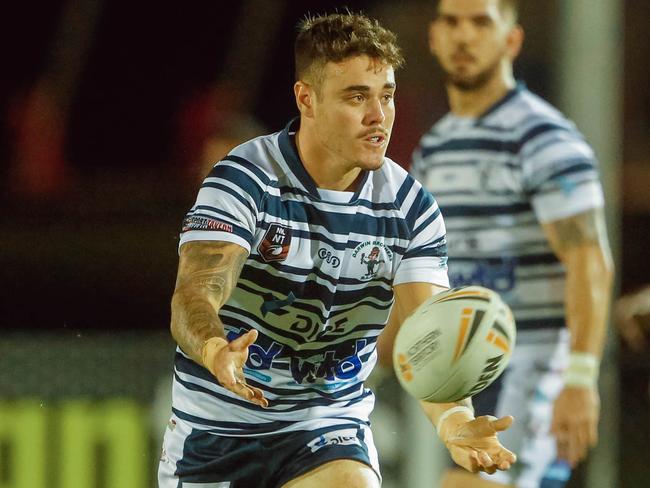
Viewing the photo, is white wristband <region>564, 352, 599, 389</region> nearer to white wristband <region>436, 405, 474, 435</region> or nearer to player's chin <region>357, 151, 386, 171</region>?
white wristband <region>436, 405, 474, 435</region>

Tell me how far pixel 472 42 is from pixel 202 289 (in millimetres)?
2377

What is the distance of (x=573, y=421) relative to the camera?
5.18 meters

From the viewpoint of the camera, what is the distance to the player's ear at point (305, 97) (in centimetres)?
375

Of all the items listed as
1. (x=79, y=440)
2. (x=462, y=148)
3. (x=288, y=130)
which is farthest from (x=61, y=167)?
(x=288, y=130)

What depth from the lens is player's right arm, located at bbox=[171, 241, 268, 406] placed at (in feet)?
9.82

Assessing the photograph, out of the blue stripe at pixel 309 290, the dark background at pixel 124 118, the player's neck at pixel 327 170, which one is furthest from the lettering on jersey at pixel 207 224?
the dark background at pixel 124 118

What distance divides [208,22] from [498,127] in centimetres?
415

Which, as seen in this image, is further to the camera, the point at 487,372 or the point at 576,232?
the point at 576,232

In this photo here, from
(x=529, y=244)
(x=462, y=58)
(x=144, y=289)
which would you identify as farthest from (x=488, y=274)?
(x=144, y=289)

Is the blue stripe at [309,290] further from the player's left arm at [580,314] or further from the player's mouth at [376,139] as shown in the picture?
the player's left arm at [580,314]

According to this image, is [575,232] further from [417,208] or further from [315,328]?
[315,328]

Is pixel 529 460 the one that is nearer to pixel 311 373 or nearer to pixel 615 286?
pixel 615 286

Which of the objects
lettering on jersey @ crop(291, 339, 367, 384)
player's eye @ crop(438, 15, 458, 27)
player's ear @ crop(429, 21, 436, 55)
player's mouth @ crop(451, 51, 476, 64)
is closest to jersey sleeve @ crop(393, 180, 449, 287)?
lettering on jersey @ crop(291, 339, 367, 384)

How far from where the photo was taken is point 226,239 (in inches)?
137
